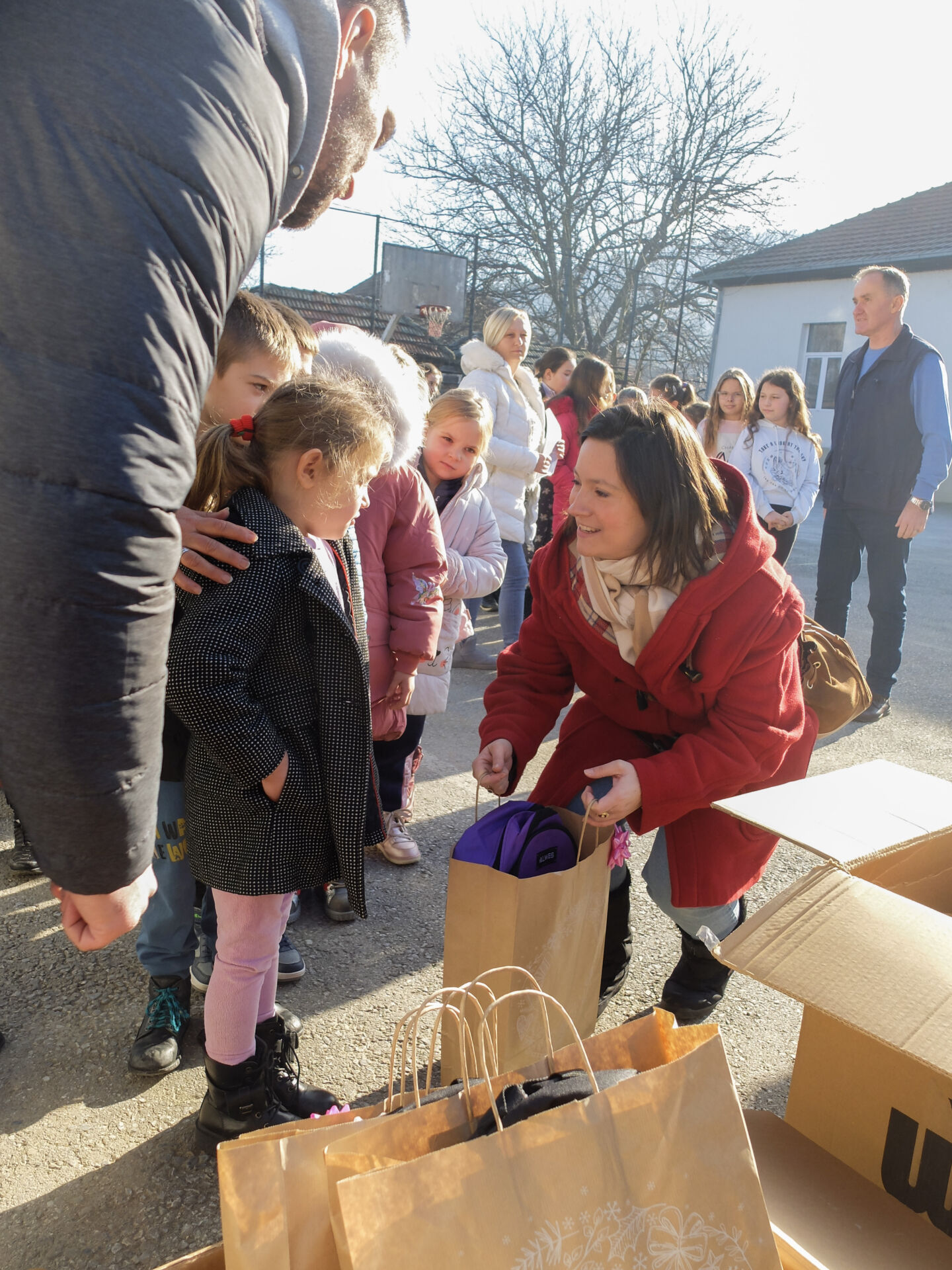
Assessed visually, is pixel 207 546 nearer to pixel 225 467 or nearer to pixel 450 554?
pixel 225 467

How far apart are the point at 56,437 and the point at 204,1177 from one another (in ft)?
5.26

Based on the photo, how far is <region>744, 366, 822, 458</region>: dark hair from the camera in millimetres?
5426

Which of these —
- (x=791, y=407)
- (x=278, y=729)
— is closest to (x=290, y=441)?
(x=278, y=729)

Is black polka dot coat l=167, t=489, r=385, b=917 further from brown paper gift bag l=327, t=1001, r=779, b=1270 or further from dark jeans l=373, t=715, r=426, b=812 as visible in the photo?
dark jeans l=373, t=715, r=426, b=812

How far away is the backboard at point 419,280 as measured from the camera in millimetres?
15570

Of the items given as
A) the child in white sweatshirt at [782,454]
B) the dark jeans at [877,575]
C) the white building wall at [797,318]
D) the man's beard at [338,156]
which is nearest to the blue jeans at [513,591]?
the child in white sweatshirt at [782,454]

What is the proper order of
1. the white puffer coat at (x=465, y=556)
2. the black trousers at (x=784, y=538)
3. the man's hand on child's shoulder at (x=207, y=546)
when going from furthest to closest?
the black trousers at (x=784, y=538) < the white puffer coat at (x=465, y=556) < the man's hand on child's shoulder at (x=207, y=546)

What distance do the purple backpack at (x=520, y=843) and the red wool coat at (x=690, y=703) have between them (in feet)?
0.70

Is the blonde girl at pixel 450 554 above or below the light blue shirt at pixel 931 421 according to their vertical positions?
below

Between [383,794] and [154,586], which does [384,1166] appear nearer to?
[154,586]

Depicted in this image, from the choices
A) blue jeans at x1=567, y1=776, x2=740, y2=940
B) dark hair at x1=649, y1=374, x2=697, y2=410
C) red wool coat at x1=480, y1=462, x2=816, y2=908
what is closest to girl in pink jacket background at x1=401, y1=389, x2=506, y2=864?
red wool coat at x1=480, y1=462, x2=816, y2=908

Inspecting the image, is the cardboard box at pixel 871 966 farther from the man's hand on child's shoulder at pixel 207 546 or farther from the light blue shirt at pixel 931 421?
the light blue shirt at pixel 931 421

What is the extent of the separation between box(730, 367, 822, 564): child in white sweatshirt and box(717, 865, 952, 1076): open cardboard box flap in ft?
14.8

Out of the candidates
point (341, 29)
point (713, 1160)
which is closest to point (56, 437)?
point (341, 29)
